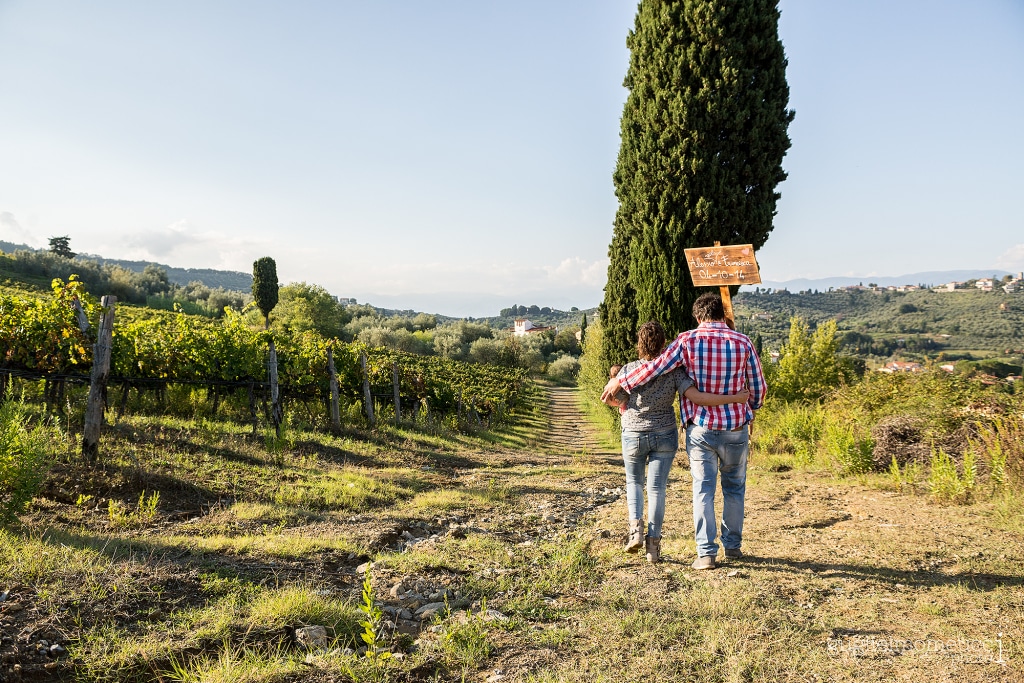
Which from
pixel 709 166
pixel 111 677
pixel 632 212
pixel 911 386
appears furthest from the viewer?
pixel 632 212

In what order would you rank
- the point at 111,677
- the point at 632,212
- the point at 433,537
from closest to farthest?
the point at 111,677 < the point at 433,537 < the point at 632,212

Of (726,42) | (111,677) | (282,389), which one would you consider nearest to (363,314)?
(282,389)

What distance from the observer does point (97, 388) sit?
6176 mm

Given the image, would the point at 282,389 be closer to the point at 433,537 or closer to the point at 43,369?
the point at 43,369

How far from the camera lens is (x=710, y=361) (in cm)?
389

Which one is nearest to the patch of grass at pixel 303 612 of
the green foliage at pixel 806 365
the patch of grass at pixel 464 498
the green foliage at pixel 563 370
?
the patch of grass at pixel 464 498

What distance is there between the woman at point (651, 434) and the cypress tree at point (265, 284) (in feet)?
188

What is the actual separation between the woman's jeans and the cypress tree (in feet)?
188

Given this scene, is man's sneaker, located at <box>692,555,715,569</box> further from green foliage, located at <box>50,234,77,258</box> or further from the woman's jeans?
green foliage, located at <box>50,234,77,258</box>

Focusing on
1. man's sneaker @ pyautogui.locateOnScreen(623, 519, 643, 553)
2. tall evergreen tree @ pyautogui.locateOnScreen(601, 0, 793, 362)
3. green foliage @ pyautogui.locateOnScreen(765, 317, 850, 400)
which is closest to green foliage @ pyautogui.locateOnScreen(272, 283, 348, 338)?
green foliage @ pyautogui.locateOnScreen(765, 317, 850, 400)

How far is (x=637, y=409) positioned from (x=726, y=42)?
8686 millimetres

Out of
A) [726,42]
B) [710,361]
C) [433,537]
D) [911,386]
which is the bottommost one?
[433,537]

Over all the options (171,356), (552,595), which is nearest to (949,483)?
(552,595)

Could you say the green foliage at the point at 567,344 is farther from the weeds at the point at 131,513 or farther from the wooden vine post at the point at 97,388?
the weeds at the point at 131,513
